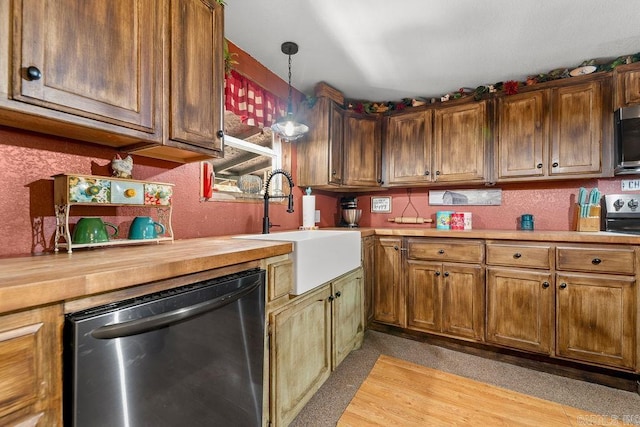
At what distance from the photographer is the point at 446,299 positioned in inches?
90.8

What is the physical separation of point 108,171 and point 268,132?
4.46 feet

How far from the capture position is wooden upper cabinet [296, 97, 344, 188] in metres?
2.62

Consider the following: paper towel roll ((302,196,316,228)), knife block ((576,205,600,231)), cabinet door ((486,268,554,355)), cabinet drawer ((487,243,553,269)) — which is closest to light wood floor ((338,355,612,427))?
cabinet door ((486,268,554,355))

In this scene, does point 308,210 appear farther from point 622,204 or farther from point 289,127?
point 622,204

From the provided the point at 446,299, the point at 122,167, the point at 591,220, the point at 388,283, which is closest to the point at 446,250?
the point at 446,299

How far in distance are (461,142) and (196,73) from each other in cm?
231

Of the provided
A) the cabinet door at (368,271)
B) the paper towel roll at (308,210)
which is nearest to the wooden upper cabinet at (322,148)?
the paper towel roll at (308,210)

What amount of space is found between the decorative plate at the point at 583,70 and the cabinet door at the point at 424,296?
184cm

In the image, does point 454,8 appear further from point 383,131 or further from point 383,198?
point 383,198

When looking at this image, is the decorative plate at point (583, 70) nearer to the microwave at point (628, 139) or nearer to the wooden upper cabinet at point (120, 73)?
the microwave at point (628, 139)

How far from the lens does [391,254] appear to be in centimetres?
252

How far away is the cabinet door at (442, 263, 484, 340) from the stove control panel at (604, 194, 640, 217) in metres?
1.17

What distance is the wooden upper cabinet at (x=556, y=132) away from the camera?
7.07 ft

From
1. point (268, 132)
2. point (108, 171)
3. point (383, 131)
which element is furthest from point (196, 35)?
point (383, 131)
